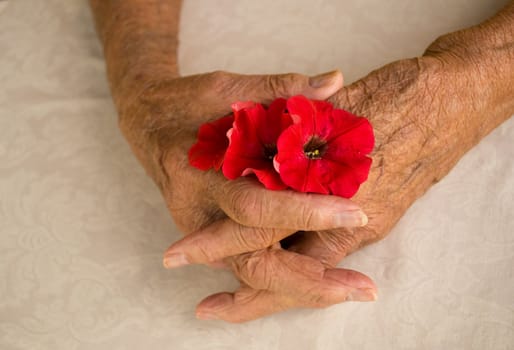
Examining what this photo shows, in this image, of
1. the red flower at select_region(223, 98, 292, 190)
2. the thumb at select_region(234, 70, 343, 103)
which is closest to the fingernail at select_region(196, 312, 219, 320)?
the red flower at select_region(223, 98, 292, 190)

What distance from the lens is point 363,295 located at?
1020 mm

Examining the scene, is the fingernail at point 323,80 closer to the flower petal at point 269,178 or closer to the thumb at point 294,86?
the thumb at point 294,86

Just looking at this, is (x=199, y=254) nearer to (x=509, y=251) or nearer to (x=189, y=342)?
(x=189, y=342)

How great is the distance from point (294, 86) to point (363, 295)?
42 cm

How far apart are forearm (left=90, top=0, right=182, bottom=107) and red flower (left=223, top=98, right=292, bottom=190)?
43cm

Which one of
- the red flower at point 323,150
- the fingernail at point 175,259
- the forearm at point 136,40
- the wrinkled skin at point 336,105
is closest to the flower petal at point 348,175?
the red flower at point 323,150

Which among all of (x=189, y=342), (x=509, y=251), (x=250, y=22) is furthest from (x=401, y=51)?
(x=189, y=342)

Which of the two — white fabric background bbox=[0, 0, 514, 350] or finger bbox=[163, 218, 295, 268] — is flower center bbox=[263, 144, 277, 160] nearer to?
finger bbox=[163, 218, 295, 268]

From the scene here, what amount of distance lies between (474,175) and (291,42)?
58cm

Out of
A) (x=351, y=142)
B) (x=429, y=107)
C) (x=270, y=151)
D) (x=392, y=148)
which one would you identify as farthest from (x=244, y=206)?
(x=429, y=107)

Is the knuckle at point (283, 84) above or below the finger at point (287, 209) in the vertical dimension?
above

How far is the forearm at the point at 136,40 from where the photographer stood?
131 centimetres

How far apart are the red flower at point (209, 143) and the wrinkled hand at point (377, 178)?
0.49ft

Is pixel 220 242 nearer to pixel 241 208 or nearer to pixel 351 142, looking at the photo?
pixel 241 208
